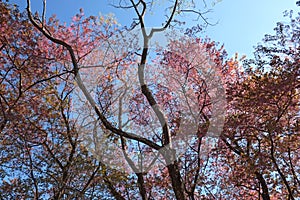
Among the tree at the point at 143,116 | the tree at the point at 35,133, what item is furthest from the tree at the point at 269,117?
the tree at the point at 35,133

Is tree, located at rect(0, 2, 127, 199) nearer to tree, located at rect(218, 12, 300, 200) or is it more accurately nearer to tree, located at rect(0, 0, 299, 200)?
tree, located at rect(0, 0, 299, 200)

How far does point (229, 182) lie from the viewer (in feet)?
27.4

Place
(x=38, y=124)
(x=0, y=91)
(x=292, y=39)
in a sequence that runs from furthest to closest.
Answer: (x=38, y=124) → (x=0, y=91) → (x=292, y=39)

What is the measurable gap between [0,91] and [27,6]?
2.45 metres

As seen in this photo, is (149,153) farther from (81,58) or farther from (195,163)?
(81,58)

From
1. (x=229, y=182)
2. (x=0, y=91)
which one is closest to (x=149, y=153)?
(x=229, y=182)

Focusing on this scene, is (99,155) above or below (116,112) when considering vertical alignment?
below

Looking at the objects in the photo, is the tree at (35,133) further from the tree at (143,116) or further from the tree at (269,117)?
the tree at (269,117)

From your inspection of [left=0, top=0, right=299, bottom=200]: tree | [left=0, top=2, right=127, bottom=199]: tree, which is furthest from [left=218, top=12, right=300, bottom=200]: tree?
[left=0, top=2, right=127, bottom=199]: tree

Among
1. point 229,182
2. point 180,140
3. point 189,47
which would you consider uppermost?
point 189,47

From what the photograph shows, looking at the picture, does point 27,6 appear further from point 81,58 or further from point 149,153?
point 149,153

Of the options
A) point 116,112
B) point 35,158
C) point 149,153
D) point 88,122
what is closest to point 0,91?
point 35,158

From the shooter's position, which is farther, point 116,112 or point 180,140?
point 116,112

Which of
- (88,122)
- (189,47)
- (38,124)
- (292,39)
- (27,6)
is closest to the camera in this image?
(27,6)
